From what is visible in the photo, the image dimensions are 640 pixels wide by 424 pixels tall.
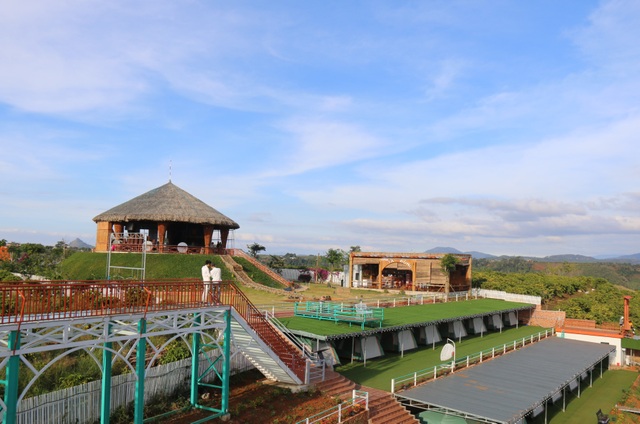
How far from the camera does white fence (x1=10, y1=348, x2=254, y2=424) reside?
14.9 meters

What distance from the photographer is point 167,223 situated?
49688 millimetres

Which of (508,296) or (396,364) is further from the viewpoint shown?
(508,296)

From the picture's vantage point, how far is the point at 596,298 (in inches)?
2286

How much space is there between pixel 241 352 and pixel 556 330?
1289 inches

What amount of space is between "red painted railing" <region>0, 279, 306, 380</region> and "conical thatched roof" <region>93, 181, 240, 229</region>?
29409 millimetres

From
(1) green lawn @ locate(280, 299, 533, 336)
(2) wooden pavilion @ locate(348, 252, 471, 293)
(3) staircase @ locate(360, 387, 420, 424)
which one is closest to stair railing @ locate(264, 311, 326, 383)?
(1) green lawn @ locate(280, 299, 533, 336)

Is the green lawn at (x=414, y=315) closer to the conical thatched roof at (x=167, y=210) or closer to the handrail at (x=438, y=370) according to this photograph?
the handrail at (x=438, y=370)

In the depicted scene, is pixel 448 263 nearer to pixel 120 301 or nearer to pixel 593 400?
pixel 593 400

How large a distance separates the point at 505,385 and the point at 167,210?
35.0m

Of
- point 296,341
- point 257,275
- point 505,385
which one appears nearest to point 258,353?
point 296,341

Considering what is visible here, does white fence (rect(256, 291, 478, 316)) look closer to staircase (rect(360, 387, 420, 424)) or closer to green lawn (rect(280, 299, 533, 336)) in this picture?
green lawn (rect(280, 299, 533, 336))

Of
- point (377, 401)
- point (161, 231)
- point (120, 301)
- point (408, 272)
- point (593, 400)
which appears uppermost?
point (161, 231)

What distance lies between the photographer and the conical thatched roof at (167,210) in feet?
158

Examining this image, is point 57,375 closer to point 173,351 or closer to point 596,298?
point 173,351
